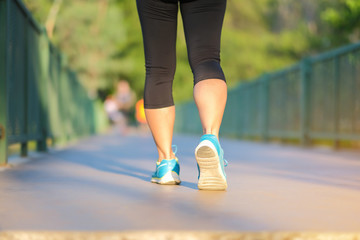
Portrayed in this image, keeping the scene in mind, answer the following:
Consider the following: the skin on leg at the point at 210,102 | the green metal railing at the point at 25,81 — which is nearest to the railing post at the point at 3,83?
the green metal railing at the point at 25,81

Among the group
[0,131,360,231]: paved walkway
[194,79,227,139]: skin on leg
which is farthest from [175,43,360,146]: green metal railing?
[194,79,227,139]: skin on leg

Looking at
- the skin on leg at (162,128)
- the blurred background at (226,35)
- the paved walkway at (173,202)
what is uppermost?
the blurred background at (226,35)

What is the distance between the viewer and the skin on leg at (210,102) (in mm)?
3256

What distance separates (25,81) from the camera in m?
6.00

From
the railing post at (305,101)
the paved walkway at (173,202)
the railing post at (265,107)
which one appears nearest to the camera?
the paved walkway at (173,202)

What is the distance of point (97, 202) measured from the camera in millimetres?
2773

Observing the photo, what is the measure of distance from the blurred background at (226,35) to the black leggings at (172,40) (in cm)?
535

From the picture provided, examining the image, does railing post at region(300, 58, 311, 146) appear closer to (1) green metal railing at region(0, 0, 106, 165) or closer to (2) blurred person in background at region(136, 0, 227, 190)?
(1) green metal railing at region(0, 0, 106, 165)

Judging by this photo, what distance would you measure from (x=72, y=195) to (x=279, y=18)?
135ft

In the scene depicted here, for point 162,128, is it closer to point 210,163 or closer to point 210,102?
point 210,102

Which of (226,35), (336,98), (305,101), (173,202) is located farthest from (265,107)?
(226,35)

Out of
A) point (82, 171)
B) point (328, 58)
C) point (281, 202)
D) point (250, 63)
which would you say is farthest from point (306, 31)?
point (250, 63)

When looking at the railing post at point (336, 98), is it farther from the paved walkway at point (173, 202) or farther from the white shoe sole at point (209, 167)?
the white shoe sole at point (209, 167)

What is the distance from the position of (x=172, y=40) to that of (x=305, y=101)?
7.51 m
